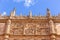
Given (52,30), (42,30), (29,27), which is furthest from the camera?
(29,27)

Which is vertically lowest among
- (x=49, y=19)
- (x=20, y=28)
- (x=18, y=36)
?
(x=18, y=36)

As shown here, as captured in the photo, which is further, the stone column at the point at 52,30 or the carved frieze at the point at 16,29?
the carved frieze at the point at 16,29

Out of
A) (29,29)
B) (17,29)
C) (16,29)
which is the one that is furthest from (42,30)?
(16,29)

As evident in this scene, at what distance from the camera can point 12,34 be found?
13.4 metres

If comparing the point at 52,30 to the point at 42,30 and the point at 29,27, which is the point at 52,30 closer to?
the point at 42,30

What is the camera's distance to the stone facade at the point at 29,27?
43.9 feet

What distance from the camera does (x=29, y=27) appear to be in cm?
1421

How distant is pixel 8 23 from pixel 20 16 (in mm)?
1750

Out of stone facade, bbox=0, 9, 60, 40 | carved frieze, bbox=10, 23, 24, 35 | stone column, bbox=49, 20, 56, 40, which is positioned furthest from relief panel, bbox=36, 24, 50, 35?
carved frieze, bbox=10, 23, 24, 35

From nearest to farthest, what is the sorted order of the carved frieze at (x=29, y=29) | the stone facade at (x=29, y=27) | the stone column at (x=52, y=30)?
the stone column at (x=52, y=30), the stone facade at (x=29, y=27), the carved frieze at (x=29, y=29)

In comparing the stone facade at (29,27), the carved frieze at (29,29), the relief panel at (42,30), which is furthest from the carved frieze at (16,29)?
the relief panel at (42,30)

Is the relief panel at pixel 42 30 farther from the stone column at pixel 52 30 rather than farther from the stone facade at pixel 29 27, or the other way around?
the stone column at pixel 52 30

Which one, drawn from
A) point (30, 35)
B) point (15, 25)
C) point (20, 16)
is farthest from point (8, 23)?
point (30, 35)

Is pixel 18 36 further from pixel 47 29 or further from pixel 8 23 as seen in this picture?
pixel 47 29
